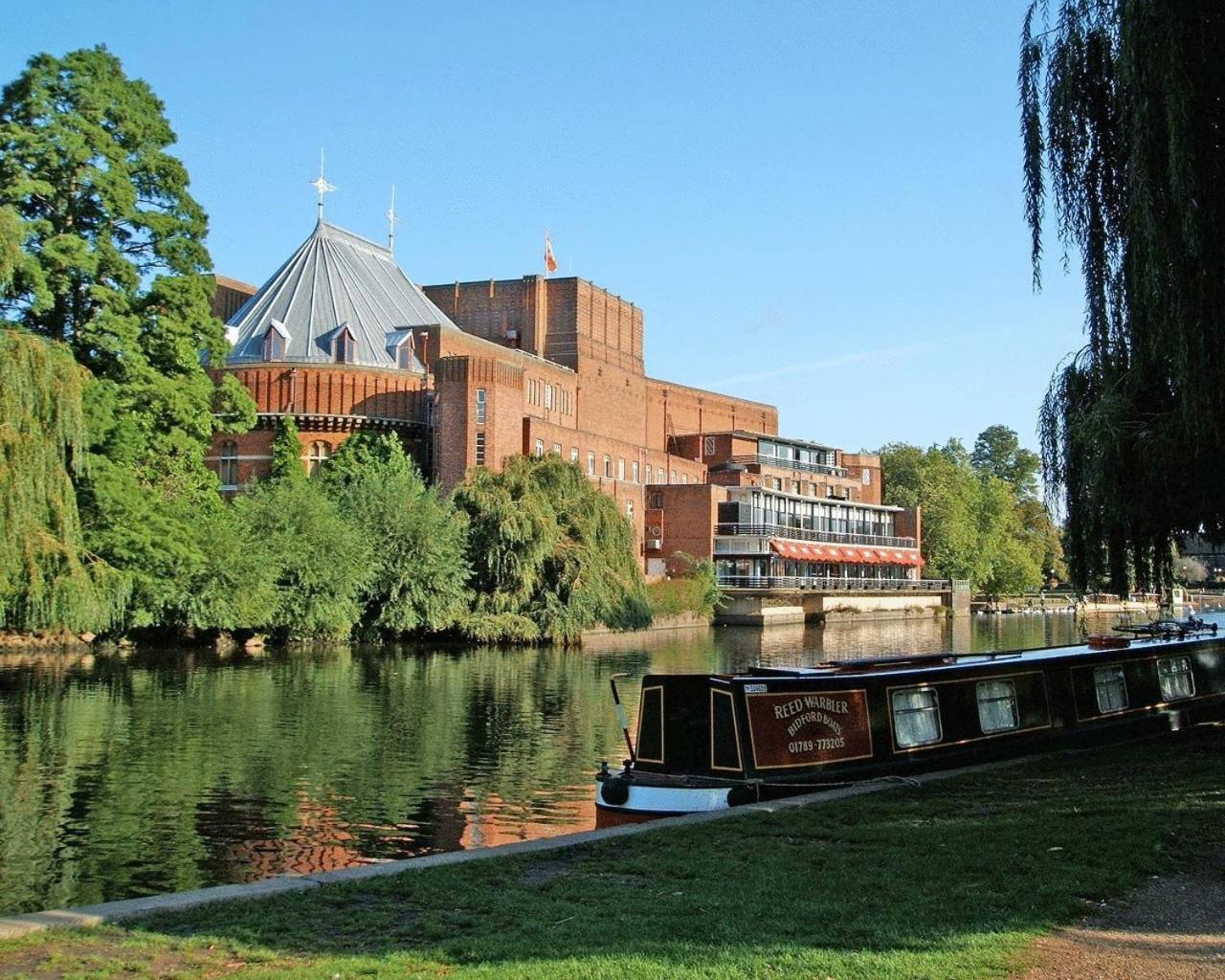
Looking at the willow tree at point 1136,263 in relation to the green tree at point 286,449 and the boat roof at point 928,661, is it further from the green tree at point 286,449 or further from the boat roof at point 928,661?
the green tree at point 286,449

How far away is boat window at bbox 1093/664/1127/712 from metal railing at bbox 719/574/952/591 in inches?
2208

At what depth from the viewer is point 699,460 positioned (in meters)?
94.1

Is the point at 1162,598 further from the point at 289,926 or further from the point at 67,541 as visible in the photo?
the point at 67,541

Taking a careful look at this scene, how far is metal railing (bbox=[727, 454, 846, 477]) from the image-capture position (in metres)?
93.9

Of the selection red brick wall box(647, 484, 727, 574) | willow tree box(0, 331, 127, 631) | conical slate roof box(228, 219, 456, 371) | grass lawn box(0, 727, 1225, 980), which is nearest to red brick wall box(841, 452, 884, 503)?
red brick wall box(647, 484, 727, 574)

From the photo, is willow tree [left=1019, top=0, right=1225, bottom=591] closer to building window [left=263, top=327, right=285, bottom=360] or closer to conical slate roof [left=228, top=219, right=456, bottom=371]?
conical slate roof [left=228, top=219, right=456, bottom=371]

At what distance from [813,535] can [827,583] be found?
5.06m

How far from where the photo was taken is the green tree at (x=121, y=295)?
33.4 m

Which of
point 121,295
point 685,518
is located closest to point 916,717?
point 121,295

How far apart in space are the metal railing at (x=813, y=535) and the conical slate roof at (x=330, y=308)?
2258 cm

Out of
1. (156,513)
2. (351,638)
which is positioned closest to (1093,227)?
(156,513)

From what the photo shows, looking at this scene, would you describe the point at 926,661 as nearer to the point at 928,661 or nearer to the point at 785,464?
the point at 928,661

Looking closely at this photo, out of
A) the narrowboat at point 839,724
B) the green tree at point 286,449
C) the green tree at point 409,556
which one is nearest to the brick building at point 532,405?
the green tree at point 286,449

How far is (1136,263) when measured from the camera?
1086 centimetres
